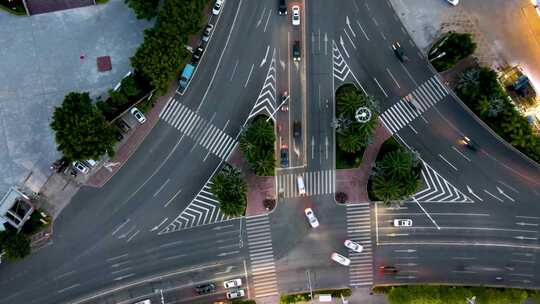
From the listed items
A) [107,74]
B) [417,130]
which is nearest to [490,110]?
[417,130]

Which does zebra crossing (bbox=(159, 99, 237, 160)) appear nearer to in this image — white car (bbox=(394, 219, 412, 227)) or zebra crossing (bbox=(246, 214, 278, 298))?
zebra crossing (bbox=(246, 214, 278, 298))

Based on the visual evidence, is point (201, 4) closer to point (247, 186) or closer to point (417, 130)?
point (247, 186)

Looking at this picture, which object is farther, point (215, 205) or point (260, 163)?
point (215, 205)

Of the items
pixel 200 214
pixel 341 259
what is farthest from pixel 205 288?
pixel 341 259

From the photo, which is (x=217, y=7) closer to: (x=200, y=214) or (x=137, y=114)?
(x=137, y=114)

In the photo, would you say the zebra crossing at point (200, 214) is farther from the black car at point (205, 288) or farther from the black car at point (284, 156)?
the black car at point (284, 156)

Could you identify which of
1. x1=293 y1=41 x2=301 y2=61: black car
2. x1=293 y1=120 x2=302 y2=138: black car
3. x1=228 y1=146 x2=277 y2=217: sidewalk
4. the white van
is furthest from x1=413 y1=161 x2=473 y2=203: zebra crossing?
x1=293 y1=41 x2=301 y2=61: black car
